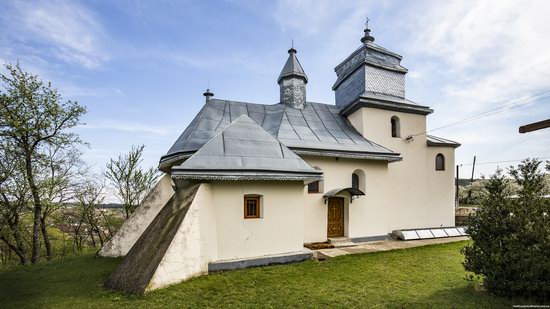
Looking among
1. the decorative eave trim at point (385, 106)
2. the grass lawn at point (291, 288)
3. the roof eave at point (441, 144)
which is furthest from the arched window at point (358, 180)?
the roof eave at point (441, 144)

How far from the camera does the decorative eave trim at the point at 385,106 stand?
1284 centimetres

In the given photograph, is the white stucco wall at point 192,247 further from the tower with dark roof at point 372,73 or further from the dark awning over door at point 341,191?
the tower with dark roof at point 372,73

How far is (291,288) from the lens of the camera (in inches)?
233

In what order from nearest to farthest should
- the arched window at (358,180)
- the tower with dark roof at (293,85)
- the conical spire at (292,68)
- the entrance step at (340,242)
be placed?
the entrance step at (340,242), the arched window at (358,180), the tower with dark roof at (293,85), the conical spire at (292,68)

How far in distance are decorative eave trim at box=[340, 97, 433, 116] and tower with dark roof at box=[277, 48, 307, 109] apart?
236 centimetres

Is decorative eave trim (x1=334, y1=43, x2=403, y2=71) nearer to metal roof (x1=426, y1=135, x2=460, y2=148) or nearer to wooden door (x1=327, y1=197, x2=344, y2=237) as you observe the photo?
metal roof (x1=426, y1=135, x2=460, y2=148)

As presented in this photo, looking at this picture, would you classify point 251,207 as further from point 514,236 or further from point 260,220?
point 514,236

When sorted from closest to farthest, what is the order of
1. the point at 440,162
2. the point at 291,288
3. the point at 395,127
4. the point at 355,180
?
the point at 291,288 < the point at 355,180 < the point at 395,127 < the point at 440,162

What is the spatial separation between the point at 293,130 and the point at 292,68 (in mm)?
4629

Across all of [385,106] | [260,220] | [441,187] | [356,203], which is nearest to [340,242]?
[356,203]

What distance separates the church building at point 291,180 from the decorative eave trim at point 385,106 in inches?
2.3

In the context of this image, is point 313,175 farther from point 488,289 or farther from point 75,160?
point 75,160

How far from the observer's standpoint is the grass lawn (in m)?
5.16

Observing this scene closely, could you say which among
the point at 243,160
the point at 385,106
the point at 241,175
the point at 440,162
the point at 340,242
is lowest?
the point at 340,242
